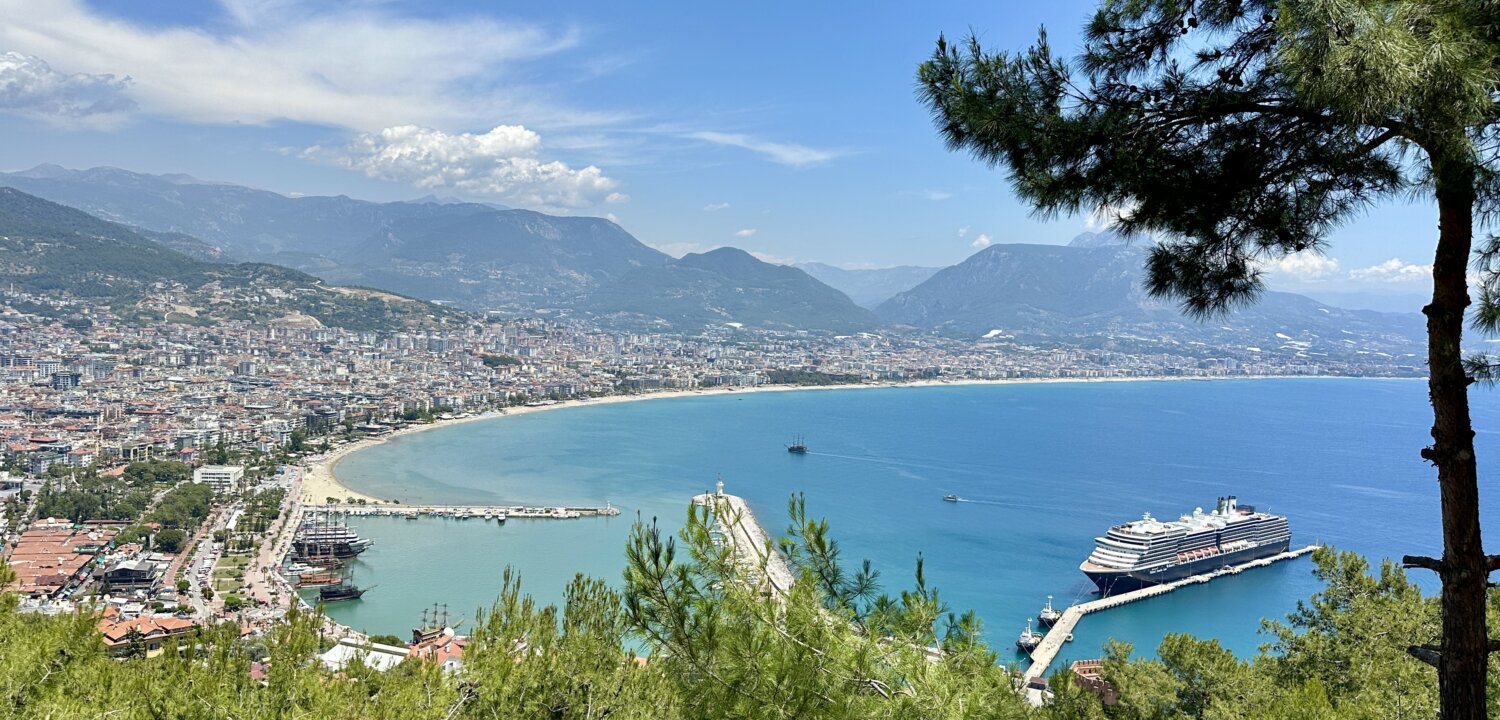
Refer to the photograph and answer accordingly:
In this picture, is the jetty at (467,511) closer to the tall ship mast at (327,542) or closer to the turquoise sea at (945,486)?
the turquoise sea at (945,486)

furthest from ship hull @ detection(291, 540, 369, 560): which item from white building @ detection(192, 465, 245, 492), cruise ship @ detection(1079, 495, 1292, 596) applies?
cruise ship @ detection(1079, 495, 1292, 596)

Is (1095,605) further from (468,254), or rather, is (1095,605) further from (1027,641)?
(468,254)

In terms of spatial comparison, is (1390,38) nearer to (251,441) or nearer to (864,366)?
(251,441)

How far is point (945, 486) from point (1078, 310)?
9418cm

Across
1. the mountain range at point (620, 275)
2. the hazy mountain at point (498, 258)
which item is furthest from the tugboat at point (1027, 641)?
the hazy mountain at point (498, 258)

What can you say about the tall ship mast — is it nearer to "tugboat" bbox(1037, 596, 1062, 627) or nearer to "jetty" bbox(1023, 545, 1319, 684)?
"jetty" bbox(1023, 545, 1319, 684)

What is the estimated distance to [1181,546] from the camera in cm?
1457

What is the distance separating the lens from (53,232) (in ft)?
176

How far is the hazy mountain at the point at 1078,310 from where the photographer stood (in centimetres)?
9362

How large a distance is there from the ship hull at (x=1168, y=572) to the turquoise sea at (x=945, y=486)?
0.98 feet

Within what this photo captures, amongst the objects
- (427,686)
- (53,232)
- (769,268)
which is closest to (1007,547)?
(427,686)

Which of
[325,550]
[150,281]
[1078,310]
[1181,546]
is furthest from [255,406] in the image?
[1078,310]

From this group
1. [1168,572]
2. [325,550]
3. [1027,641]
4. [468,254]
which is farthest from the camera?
[468,254]

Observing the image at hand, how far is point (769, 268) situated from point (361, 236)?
75.6m
